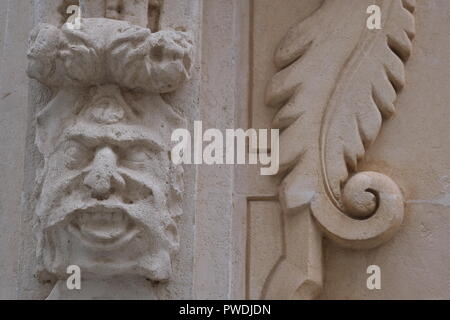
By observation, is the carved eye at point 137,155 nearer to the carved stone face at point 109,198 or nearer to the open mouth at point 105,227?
the carved stone face at point 109,198

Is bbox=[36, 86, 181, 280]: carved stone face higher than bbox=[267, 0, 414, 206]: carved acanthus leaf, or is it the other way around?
bbox=[267, 0, 414, 206]: carved acanthus leaf

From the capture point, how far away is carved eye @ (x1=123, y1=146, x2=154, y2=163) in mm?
2203

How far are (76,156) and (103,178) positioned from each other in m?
0.08

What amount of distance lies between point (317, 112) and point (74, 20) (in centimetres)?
48

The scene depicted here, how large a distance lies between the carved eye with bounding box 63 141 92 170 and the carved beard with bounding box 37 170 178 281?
0.03 m

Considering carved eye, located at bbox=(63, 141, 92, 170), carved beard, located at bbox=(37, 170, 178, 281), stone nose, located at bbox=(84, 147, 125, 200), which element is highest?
carved eye, located at bbox=(63, 141, 92, 170)

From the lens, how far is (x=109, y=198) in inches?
84.9

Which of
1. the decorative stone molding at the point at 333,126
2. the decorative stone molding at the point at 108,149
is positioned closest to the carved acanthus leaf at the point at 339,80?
the decorative stone molding at the point at 333,126

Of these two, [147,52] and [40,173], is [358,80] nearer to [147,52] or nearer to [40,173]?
[147,52]

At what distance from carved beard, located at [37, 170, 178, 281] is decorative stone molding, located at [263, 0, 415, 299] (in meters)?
0.24

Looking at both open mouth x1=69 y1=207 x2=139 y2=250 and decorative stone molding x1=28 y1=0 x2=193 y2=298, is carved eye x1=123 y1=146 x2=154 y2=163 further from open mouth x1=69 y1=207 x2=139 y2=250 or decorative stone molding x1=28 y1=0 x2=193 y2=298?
open mouth x1=69 y1=207 x2=139 y2=250

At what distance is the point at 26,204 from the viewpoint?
89.7 inches

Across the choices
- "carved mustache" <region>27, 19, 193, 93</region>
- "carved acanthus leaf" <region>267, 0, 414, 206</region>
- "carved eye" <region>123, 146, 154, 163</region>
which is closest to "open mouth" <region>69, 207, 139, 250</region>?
"carved eye" <region>123, 146, 154, 163</region>

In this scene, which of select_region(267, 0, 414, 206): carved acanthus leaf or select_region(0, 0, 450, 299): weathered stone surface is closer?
select_region(0, 0, 450, 299): weathered stone surface
